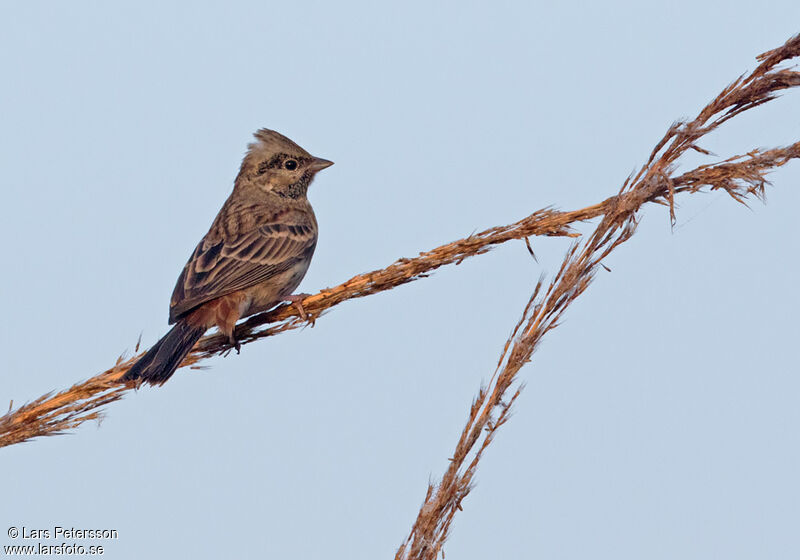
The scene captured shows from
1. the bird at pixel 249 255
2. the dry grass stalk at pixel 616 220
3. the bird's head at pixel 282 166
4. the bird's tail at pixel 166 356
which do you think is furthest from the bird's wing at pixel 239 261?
the dry grass stalk at pixel 616 220

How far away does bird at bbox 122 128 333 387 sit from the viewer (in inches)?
184

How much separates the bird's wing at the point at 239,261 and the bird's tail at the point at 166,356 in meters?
0.22

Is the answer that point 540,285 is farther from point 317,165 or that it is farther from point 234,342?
point 317,165

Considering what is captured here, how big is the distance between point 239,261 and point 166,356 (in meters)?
1.32

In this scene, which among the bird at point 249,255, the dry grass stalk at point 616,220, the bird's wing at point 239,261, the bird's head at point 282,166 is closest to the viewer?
the dry grass stalk at point 616,220

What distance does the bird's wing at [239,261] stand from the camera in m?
4.99

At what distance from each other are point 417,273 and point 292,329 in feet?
2.55

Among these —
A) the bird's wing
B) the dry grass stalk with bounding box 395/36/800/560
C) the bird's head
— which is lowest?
the dry grass stalk with bounding box 395/36/800/560

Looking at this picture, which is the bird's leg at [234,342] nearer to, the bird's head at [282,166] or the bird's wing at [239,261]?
the bird's wing at [239,261]

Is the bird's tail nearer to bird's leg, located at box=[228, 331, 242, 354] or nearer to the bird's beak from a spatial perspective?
bird's leg, located at box=[228, 331, 242, 354]

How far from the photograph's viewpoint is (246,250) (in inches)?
216

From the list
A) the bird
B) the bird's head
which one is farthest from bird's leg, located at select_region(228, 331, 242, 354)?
the bird's head

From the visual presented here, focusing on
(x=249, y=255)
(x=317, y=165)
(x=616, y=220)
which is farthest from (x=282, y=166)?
(x=616, y=220)

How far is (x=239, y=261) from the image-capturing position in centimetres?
533
